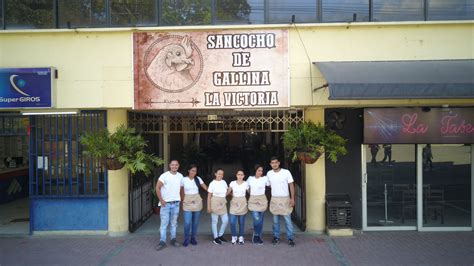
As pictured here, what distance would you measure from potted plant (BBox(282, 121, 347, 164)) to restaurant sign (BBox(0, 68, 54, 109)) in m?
5.12

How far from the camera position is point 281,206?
8.34 m

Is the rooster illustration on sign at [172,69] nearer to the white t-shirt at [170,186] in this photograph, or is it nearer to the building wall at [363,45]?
the white t-shirt at [170,186]

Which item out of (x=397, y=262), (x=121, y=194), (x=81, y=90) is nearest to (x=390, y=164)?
(x=397, y=262)

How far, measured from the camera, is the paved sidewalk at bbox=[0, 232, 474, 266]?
7523 mm

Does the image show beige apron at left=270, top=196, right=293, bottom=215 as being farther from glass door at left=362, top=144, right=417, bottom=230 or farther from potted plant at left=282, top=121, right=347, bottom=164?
glass door at left=362, top=144, right=417, bottom=230

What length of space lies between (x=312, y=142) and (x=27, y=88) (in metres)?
6.06

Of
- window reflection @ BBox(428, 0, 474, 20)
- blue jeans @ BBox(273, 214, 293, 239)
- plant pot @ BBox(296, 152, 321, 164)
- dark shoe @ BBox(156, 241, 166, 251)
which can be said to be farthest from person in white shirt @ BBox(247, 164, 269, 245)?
window reflection @ BBox(428, 0, 474, 20)

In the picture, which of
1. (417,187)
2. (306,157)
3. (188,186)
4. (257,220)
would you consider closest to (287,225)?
(257,220)

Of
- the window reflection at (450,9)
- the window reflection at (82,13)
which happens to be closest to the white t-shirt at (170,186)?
the window reflection at (82,13)

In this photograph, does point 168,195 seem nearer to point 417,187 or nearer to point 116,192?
point 116,192

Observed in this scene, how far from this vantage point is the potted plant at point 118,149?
27.1ft

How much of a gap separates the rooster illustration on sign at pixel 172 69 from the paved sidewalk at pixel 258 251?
3350 mm

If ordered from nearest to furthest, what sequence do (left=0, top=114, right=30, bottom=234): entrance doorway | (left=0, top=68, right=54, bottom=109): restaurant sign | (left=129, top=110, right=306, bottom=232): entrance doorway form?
(left=0, top=68, right=54, bottom=109): restaurant sign
(left=129, top=110, right=306, bottom=232): entrance doorway
(left=0, top=114, right=30, bottom=234): entrance doorway

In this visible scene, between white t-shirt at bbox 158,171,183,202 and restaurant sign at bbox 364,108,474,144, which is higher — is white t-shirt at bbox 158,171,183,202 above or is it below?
below
